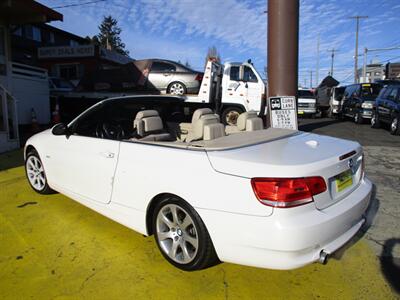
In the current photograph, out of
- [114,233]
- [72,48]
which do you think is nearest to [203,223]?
[114,233]

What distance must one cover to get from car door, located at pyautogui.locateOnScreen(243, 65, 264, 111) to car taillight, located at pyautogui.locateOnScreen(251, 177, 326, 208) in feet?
30.9

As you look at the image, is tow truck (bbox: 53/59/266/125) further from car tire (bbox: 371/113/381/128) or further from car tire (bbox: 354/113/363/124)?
car tire (bbox: 354/113/363/124)

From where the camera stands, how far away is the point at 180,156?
2820 mm

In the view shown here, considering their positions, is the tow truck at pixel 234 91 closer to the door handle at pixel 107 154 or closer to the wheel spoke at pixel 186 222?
the door handle at pixel 107 154

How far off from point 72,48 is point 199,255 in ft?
77.3

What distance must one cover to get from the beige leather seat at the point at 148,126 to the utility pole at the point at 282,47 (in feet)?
13.8

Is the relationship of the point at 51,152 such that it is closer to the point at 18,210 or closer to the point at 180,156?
the point at 18,210

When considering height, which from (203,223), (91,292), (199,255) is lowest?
(91,292)

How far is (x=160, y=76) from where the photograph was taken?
1223cm

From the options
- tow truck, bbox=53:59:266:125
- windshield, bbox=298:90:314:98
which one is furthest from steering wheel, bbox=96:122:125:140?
windshield, bbox=298:90:314:98

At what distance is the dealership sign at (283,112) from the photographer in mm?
6449

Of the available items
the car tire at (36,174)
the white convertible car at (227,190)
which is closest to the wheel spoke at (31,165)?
the car tire at (36,174)

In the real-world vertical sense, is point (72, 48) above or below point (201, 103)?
above

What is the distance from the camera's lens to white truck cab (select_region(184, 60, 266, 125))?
11.6 m
